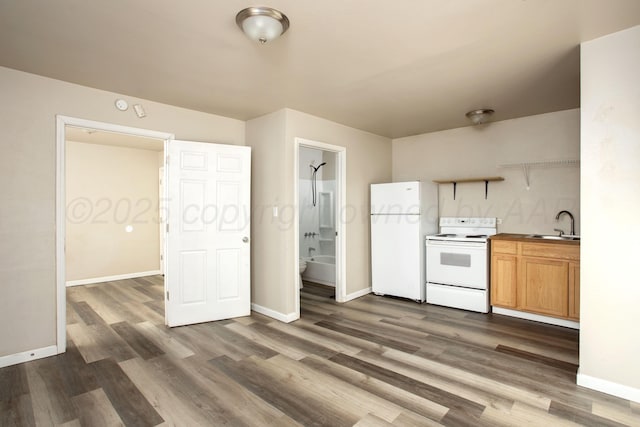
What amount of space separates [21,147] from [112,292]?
303 cm

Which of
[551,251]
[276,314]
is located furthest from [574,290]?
[276,314]

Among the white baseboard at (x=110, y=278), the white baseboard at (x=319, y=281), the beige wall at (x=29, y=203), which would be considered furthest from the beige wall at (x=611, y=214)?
the white baseboard at (x=110, y=278)

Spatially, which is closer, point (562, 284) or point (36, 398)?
point (36, 398)

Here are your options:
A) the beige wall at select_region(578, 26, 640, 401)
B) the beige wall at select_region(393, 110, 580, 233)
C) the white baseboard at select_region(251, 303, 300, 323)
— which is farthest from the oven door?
the white baseboard at select_region(251, 303, 300, 323)

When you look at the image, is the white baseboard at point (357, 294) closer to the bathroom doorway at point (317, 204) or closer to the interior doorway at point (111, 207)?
the bathroom doorway at point (317, 204)

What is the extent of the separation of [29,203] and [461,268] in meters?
4.47

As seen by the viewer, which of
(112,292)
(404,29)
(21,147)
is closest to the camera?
(404,29)

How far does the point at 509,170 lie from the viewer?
14.6 ft

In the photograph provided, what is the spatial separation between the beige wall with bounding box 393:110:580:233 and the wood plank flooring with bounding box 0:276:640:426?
1.39m

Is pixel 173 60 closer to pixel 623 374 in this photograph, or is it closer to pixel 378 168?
pixel 378 168

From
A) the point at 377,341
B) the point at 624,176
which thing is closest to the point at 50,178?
the point at 377,341

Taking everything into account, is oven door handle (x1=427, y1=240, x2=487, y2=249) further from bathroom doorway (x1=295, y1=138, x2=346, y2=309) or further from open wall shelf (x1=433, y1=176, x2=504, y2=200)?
bathroom doorway (x1=295, y1=138, x2=346, y2=309)

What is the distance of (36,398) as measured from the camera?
2.30 m

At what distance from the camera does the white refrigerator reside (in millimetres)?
4566
